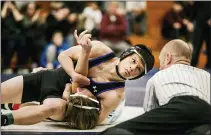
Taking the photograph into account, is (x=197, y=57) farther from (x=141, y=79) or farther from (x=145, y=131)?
(x=145, y=131)

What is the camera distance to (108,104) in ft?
7.60

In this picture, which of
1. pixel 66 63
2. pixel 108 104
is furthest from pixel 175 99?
pixel 66 63

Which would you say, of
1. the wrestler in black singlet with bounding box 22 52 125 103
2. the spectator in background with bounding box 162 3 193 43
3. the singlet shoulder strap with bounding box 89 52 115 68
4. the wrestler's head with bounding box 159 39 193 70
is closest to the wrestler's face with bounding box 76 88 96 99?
the wrestler in black singlet with bounding box 22 52 125 103

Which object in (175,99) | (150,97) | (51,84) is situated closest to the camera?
(175,99)

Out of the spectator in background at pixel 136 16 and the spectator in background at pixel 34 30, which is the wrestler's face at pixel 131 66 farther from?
the spectator in background at pixel 34 30

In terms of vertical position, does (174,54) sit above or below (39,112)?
above

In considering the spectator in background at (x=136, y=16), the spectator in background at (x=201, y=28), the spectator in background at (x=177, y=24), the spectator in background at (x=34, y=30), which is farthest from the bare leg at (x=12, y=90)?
the spectator in background at (x=201, y=28)

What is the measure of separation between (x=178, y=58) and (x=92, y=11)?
20.4 inches

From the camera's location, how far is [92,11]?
2.44m

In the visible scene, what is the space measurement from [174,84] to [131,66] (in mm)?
219

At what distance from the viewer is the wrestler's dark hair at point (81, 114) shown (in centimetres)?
226

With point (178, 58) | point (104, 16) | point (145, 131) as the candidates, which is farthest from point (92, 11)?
point (145, 131)

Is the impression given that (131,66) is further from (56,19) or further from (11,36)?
(11,36)

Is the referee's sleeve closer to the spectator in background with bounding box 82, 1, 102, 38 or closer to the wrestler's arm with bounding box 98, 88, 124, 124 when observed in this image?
the wrestler's arm with bounding box 98, 88, 124, 124
